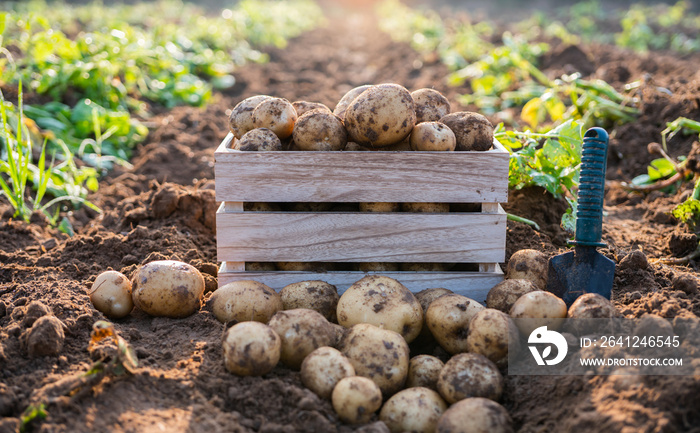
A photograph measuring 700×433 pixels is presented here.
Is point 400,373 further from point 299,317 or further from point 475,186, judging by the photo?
point 475,186

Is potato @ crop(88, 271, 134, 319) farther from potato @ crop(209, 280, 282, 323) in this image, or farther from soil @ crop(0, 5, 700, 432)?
potato @ crop(209, 280, 282, 323)

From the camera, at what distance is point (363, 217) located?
279cm

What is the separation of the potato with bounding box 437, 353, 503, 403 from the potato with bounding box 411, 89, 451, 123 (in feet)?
4.53

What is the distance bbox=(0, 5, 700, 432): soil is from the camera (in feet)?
6.19

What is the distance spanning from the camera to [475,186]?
2.76 metres

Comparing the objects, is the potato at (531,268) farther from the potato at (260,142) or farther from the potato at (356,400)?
the potato at (260,142)

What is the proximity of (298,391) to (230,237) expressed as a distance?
1.02 metres

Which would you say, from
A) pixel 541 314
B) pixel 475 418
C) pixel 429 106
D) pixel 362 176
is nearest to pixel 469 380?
pixel 475 418

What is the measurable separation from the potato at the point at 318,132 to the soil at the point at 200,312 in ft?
2.95

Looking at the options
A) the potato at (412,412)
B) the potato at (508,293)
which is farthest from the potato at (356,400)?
the potato at (508,293)

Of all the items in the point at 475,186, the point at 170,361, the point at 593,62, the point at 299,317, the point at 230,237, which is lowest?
the point at 170,361

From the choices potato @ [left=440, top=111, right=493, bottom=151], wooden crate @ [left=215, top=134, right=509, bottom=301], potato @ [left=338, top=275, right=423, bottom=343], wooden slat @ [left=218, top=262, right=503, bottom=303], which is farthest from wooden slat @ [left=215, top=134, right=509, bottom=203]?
potato @ [left=338, top=275, right=423, bottom=343]

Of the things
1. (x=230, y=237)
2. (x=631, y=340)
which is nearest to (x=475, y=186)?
(x=631, y=340)

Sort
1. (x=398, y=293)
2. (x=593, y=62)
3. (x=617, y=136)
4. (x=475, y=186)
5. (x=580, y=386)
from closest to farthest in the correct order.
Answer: (x=580, y=386) < (x=398, y=293) < (x=475, y=186) < (x=617, y=136) < (x=593, y=62)
